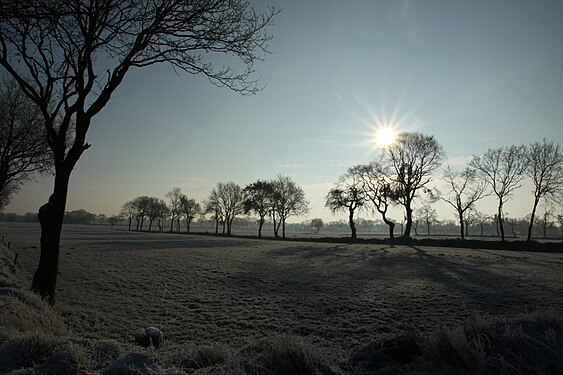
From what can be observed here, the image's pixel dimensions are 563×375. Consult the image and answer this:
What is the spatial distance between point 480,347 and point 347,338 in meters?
5.80

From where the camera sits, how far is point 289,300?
1339cm

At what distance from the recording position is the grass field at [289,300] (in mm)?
9195

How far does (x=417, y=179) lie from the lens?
47750 millimetres

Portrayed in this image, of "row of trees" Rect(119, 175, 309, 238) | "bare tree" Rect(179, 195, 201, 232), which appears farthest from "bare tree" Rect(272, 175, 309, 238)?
"bare tree" Rect(179, 195, 201, 232)

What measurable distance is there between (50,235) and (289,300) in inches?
362

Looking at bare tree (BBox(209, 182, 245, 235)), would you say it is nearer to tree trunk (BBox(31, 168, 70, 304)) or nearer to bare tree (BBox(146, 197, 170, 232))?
bare tree (BBox(146, 197, 170, 232))

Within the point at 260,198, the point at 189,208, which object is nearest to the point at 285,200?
the point at 260,198

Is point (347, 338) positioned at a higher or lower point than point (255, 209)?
lower

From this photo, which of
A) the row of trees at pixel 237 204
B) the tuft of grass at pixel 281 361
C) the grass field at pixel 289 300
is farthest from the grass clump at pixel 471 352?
the row of trees at pixel 237 204

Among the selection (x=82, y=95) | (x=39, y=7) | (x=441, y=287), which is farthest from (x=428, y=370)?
(x=441, y=287)

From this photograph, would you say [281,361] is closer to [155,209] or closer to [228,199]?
[228,199]

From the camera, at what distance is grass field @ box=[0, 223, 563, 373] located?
9195 mm

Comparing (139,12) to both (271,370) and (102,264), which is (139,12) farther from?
(102,264)

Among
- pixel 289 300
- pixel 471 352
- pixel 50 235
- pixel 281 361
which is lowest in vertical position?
pixel 289 300
